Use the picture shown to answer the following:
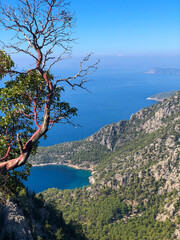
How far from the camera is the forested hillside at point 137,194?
8394 centimetres

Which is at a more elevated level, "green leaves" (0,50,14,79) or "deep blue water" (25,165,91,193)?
"deep blue water" (25,165,91,193)

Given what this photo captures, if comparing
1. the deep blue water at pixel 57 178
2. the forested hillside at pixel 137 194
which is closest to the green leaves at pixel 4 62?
the forested hillside at pixel 137 194

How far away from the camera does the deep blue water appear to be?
158250 mm

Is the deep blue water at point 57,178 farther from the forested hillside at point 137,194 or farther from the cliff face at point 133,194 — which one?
the forested hillside at point 137,194

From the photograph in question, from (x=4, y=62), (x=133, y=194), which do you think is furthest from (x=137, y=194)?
(x=4, y=62)

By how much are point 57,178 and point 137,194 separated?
78.6 meters

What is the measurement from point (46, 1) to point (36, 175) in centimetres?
17551

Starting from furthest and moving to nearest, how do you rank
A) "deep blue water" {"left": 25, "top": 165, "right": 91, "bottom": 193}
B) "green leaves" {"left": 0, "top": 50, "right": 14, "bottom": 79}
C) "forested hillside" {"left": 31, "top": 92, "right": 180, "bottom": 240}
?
"deep blue water" {"left": 25, "top": 165, "right": 91, "bottom": 193} → "forested hillside" {"left": 31, "top": 92, "right": 180, "bottom": 240} → "green leaves" {"left": 0, "top": 50, "right": 14, "bottom": 79}

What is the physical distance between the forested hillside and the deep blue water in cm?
1299

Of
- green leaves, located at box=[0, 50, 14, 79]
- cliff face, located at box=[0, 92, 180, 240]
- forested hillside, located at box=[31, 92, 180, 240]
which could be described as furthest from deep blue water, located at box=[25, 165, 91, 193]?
green leaves, located at box=[0, 50, 14, 79]

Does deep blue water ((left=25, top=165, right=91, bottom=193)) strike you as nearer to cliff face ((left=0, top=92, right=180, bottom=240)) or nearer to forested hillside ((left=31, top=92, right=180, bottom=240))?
cliff face ((left=0, top=92, right=180, bottom=240))

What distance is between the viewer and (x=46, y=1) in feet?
33.8

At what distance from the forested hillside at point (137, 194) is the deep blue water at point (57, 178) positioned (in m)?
13.0

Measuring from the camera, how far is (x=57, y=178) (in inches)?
6594
